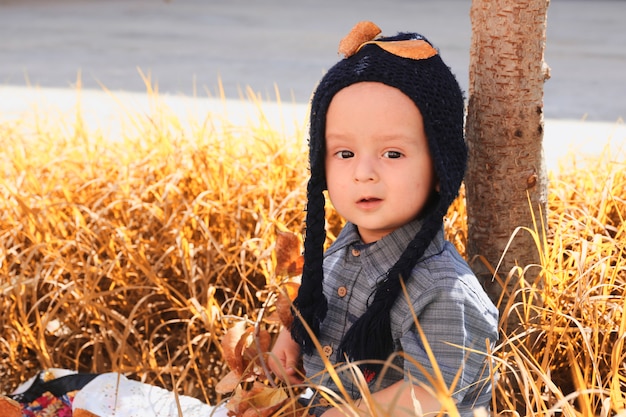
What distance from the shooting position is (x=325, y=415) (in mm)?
1393

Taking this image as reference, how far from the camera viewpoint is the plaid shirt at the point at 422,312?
132 cm

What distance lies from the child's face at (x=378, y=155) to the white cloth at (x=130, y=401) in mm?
539

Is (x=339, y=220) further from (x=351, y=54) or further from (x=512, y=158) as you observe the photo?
(x=351, y=54)

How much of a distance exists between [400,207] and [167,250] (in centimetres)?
76

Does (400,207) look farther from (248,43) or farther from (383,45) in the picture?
(248,43)

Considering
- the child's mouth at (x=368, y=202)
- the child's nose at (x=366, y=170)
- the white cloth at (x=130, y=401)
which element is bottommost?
the white cloth at (x=130, y=401)

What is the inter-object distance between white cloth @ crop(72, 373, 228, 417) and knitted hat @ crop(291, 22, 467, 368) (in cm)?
42

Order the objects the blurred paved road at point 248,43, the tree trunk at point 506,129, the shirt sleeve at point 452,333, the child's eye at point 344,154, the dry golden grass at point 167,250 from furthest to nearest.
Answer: the blurred paved road at point 248,43, the dry golden grass at point 167,250, the tree trunk at point 506,129, the child's eye at point 344,154, the shirt sleeve at point 452,333

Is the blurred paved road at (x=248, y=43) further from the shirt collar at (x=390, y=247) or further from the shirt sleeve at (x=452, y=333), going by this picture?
the shirt sleeve at (x=452, y=333)

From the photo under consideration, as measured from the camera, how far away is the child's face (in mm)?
1367

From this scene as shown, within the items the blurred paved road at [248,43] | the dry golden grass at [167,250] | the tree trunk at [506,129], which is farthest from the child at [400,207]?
the blurred paved road at [248,43]

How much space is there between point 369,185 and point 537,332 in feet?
1.71

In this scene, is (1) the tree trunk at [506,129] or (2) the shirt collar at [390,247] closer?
(2) the shirt collar at [390,247]

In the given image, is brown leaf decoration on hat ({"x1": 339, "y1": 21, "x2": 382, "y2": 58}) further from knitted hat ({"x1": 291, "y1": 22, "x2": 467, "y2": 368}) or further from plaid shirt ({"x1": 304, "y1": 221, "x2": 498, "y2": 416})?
plaid shirt ({"x1": 304, "y1": 221, "x2": 498, "y2": 416})
